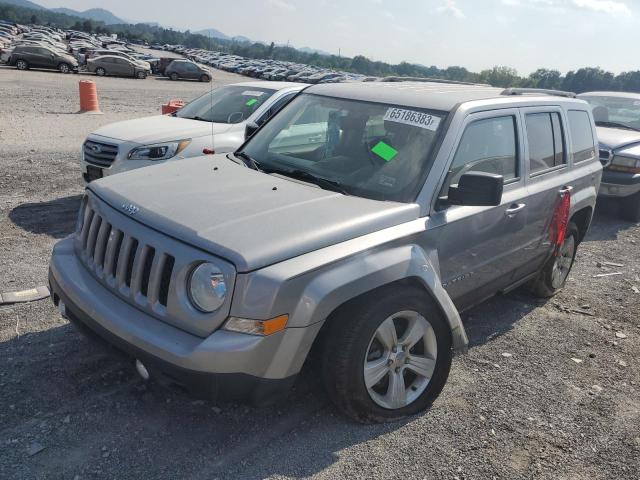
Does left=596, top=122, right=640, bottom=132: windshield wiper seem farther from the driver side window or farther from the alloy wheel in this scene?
the alloy wheel

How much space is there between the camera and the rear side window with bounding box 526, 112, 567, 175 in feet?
14.0

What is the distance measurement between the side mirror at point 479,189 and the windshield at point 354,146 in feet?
0.82

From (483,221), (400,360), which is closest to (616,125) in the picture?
(483,221)

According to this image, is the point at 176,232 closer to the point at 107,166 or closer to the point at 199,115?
the point at 107,166

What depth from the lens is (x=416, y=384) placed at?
Answer: 335 centimetres

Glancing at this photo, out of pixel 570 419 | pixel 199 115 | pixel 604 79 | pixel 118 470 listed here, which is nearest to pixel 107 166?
pixel 199 115

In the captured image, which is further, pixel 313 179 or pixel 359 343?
pixel 313 179

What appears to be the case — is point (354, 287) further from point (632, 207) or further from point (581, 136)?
point (632, 207)

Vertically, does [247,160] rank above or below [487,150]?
below

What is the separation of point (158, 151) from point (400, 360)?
4.80 m

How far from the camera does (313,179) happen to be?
141 inches

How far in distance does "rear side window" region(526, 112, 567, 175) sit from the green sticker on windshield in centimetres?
129

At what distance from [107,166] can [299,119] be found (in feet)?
11.4

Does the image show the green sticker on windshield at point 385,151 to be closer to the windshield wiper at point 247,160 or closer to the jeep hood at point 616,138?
the windshield wiper at point 247,160
